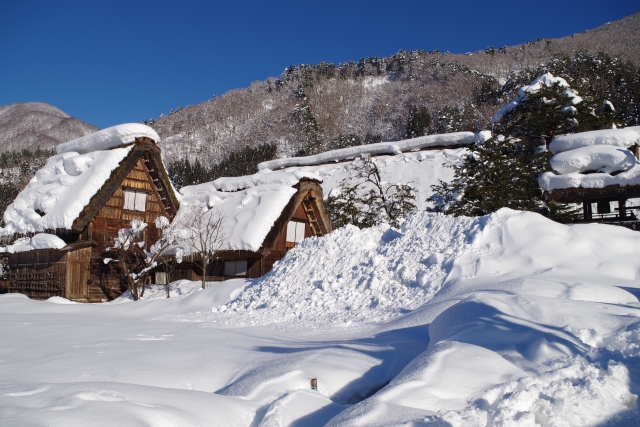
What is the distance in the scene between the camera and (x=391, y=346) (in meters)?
6.66

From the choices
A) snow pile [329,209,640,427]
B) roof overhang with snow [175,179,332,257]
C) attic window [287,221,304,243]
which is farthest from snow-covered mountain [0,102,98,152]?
snow pile [329,209,640,427]

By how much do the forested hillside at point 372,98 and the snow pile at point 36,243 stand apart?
122ft

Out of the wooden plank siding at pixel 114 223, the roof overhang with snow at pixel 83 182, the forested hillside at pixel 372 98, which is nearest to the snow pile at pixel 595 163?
the roof overhang with snow at pixel 83 182

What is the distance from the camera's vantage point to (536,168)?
58.6 ft

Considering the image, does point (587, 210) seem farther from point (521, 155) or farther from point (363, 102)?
point (363, 102)

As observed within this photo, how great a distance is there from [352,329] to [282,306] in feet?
9.97

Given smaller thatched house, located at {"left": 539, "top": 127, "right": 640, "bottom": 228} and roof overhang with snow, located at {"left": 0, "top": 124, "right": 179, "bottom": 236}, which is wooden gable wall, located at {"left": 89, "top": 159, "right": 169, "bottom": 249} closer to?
roof overhang with snow, located at {"left": 0, "top": 124, "right": 179, "bottom": 236}

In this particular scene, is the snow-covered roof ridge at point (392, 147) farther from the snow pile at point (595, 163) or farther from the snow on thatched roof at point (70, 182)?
the snow on thatched roof at point (70, 182)

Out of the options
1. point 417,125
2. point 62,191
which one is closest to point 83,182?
point 62,191

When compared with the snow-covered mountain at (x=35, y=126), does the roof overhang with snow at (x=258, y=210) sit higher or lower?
lower

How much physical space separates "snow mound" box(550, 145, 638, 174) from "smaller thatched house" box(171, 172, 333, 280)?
31.4 feet

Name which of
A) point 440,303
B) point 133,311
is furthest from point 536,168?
point 133,311

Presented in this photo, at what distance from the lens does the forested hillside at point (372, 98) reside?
6066 cm

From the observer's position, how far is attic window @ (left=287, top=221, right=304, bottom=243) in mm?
20403
